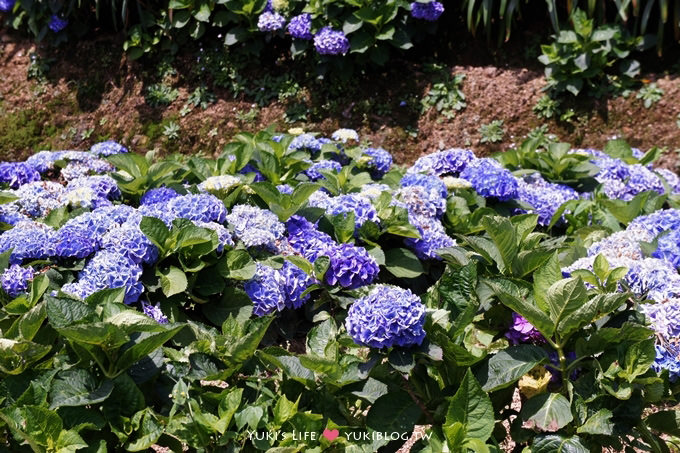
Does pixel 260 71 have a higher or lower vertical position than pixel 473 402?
lower

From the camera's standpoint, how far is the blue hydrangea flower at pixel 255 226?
2227mm

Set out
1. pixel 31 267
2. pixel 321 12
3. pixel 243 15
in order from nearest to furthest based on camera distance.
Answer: pixel 31 267 < pixel 321 12 < pixel 243 15

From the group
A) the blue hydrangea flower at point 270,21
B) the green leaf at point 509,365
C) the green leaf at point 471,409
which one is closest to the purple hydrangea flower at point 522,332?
the green leaf at point 509,365

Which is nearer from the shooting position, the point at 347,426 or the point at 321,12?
the point at 347,426

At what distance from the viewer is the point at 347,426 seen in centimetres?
166

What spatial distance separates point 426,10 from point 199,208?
3321 millimetres

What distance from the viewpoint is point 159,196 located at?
8.30 feet

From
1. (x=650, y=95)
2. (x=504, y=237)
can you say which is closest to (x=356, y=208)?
(x=504, y=237)

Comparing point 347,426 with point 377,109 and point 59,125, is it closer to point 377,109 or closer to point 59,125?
point 377,109

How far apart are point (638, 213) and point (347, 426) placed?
63.6 inches

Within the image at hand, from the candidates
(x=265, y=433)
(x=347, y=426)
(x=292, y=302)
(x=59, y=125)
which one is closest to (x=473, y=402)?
(x=347, y=426)

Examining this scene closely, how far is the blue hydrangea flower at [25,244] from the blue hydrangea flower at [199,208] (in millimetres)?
387

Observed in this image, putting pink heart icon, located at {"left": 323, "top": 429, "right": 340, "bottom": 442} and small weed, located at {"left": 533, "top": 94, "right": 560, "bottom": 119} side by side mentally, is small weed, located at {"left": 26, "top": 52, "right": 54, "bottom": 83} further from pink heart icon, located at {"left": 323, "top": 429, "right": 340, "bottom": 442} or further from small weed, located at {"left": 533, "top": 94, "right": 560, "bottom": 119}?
pink heart icon, located at {"left": 323, "top": 429, "right": 340, "bottom": 442}

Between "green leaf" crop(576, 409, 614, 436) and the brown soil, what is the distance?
3.40 meters
